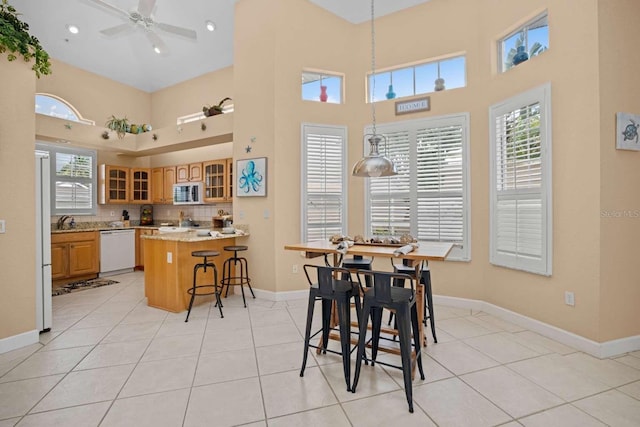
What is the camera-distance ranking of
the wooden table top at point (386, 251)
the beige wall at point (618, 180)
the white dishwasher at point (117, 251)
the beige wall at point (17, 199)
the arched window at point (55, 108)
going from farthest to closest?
the white dishwasher at point (117, 251), the arched window at point (55, 108), the beige wall at point (17, 199), the beige wall at point (618, 180), the wooden table top at point (386, 251)

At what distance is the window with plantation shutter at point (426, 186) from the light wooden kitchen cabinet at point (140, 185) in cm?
521

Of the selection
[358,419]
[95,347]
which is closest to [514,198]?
[358,419]

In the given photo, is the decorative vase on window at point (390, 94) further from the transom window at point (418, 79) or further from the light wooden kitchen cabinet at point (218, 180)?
the light wooden kitchen cabinet at point (218, 180)

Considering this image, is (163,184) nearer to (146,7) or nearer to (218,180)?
(218,180)

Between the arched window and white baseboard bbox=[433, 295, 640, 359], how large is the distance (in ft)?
25.9

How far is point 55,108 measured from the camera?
6066 millimetres

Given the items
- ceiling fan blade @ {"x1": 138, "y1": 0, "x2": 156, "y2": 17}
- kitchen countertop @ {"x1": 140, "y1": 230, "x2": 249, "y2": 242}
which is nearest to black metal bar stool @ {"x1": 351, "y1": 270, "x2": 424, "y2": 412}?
kitchen countertop @ {"x1": 140, "y1": 230, "x2": 249, "y2": 242}

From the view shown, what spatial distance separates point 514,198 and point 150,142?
6.32 metres

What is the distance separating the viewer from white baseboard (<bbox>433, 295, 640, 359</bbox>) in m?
2.74

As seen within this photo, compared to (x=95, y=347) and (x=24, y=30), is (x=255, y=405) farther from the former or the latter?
(x=24, y=30)

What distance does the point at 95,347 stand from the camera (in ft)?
9.70

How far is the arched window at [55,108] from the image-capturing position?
5875 mm

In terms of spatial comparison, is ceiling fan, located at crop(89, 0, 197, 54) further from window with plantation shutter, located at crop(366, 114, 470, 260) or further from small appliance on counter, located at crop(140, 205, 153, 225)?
small appliance on counter, located at crop(140, 205, 153, 225)

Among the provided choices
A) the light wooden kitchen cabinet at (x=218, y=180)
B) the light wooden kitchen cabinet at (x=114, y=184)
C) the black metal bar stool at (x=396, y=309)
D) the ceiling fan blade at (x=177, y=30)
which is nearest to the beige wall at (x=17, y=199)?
the ceiling fan blade at (x=177, y=30)
